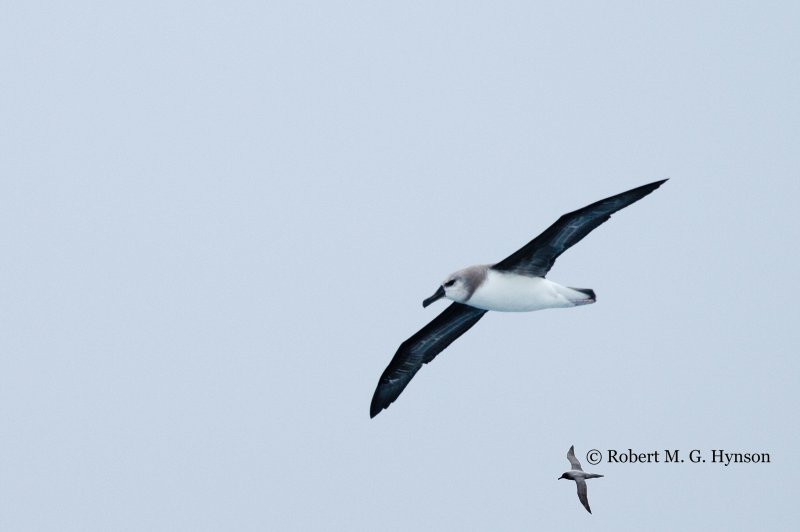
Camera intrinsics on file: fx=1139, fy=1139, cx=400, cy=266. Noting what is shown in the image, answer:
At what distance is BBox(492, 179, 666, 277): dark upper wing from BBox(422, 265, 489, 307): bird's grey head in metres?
0.27

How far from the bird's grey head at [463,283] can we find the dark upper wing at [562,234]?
0.27 metres

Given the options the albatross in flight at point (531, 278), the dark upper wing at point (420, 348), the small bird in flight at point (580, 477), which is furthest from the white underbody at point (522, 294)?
the small bird in flight at point (580, 477)

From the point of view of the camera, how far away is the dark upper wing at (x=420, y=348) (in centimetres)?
1742

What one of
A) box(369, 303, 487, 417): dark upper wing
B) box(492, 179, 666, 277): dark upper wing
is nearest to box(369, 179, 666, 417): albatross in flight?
box(492, 179, 666, 277): dark upper wing

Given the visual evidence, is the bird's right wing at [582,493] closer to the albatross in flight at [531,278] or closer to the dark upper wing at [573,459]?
the dark upper wing at [573,459]

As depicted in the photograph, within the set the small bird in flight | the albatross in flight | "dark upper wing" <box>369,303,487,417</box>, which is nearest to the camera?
the albatross in flight

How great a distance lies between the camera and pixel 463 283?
15680mm

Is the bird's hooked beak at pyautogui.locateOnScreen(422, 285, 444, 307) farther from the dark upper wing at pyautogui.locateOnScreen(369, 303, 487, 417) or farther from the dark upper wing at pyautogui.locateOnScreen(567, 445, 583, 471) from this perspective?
the dark upper wing at pyautogui.locateOnScreen(567, 445, 583, 471)

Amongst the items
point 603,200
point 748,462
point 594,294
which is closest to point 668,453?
point 748,462

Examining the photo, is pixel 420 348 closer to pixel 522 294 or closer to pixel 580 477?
pixel 522 294

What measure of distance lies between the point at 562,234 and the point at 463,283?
1529mm

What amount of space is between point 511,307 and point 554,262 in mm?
861

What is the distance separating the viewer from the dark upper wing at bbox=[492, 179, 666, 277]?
47.0 ft

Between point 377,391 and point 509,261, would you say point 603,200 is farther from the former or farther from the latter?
point 377,391
